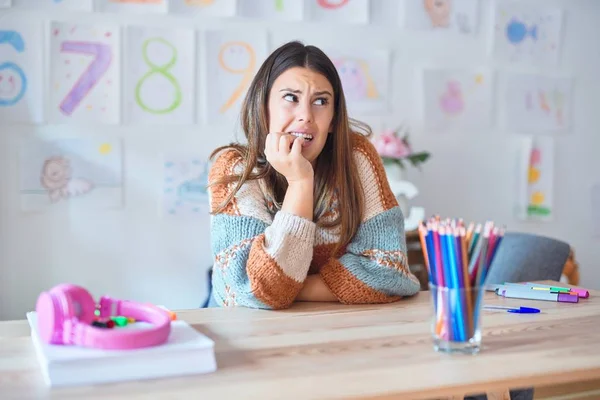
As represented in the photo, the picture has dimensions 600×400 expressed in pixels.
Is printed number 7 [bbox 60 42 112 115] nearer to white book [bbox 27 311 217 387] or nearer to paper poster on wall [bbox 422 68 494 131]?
paper poster on wall [bbox 422 68 494 131]

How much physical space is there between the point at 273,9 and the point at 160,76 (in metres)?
0.50

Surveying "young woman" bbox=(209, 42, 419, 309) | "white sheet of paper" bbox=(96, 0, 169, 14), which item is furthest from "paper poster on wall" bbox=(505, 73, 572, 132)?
"young woman" bbox=(209, 42, 419, 309)

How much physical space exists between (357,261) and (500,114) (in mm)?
1997

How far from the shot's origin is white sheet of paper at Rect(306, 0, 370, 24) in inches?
111

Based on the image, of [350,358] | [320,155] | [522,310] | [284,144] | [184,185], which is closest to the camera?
[350,358]

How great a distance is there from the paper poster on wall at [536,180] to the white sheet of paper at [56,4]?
1906 mm

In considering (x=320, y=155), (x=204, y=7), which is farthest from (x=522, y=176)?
(x=320, y=155)

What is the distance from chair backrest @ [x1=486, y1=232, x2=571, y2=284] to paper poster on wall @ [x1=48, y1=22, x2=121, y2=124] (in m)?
1.37

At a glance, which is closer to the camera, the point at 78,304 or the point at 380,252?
the point at 78,304

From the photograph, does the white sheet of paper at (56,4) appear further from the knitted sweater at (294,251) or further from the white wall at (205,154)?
the knitted sweater at (294,251)

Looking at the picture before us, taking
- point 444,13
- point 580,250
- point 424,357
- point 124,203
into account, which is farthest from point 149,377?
point 580,250

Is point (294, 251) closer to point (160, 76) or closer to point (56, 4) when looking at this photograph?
point (160, 76)

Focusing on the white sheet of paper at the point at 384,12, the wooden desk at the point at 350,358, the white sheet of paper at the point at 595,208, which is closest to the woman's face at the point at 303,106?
the wooden desk at the point at 350,358

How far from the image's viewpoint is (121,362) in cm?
84
